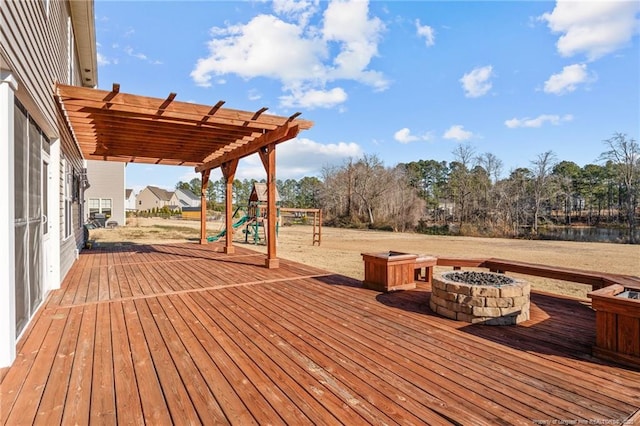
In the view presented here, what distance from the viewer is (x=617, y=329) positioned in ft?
→ 8.34

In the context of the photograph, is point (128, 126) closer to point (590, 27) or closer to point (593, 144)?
point (590, 27)

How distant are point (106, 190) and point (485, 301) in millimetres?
24919

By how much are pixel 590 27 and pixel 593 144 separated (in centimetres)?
2637

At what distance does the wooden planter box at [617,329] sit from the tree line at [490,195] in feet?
87.9

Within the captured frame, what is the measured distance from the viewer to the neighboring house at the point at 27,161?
232 centimetres

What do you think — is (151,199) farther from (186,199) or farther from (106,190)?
(106,190)

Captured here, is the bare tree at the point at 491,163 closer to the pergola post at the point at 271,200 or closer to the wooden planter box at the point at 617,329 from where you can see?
the pergola post at the point at 271,200

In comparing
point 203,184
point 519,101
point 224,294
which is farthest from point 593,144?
point 224,294

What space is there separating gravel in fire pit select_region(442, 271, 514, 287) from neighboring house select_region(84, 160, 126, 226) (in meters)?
23.5

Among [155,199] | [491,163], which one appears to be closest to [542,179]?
[491,163]

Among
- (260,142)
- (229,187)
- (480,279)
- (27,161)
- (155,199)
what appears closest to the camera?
(27,161)

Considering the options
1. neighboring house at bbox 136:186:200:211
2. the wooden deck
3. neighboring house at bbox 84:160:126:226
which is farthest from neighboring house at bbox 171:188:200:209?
the wooden deck

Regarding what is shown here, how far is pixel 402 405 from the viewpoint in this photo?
192cm

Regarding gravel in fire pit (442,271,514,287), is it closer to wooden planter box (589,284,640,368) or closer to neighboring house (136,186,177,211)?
wooden planter box (589,284,640,368)
